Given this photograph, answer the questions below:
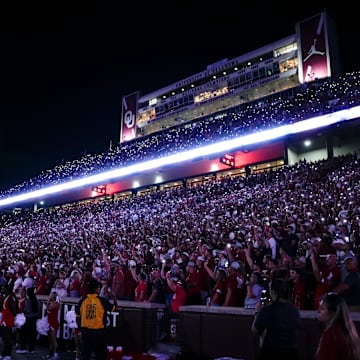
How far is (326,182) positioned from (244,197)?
388 centimetres

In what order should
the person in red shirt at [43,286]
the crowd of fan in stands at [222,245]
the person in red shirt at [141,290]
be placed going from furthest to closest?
the person in red shirt at [43,286] < the person in red shirt at [141,290] < the crowd of fan in stands at [222,245]

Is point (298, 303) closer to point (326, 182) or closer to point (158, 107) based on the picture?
point (326, 182)

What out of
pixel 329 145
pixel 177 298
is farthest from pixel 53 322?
pixel 329 145

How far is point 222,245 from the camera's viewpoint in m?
12.6

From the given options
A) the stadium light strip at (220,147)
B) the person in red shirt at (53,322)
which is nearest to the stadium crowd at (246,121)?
the stadium light strip at (220,147)

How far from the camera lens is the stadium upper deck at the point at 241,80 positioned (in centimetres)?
4522

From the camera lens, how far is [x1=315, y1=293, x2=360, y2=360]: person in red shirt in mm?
3139

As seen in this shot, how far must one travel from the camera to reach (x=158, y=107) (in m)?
59.8

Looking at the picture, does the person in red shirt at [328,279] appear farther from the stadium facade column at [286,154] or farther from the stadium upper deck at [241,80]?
the stadium upper deck at [241,80]

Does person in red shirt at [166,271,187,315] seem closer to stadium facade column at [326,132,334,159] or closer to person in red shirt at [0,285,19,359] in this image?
person in red shirt at [0,285,19,359]

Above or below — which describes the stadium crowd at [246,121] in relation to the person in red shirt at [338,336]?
above

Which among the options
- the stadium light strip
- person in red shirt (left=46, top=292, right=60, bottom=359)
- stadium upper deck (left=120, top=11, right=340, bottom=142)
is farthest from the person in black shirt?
stadium upper deck (left=120, top=11, right=340, bottom=142)

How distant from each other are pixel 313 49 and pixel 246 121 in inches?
640

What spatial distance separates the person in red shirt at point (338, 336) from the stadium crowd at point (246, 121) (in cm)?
2560
